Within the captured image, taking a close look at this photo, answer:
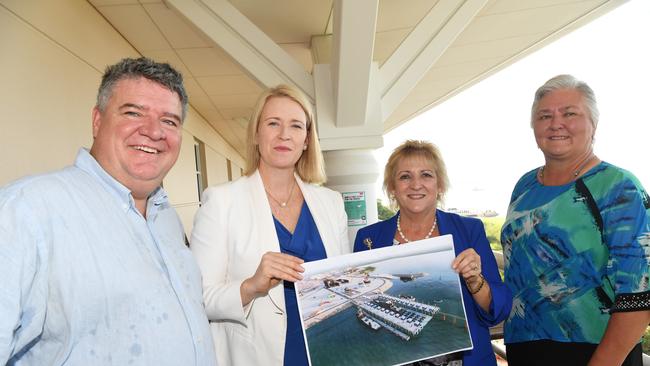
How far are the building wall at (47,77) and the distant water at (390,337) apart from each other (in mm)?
2236

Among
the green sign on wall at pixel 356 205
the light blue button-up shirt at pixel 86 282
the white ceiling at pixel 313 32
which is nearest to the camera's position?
the light blue button-up shirt at pixel 86 282

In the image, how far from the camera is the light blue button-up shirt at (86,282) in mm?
890

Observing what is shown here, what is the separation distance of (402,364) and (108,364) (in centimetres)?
101

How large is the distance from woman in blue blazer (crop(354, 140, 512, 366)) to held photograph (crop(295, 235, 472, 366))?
14 cm

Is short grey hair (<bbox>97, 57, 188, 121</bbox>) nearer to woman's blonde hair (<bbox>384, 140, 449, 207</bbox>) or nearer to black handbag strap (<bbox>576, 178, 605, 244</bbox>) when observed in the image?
woman's blonde hair (<bbox>384, 140, 449, 207</bbox>)

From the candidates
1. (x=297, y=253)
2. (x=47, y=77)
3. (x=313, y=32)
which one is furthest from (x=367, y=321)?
(x=313, y=32)

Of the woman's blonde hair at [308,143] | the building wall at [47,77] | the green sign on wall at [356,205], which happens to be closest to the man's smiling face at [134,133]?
the woman's blonde hair at [308,143]

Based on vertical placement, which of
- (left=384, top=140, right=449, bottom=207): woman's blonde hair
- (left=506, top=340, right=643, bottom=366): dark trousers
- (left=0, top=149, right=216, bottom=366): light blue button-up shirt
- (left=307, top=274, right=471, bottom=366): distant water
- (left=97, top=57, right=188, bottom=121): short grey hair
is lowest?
(left=506, top=340, right=643, bottom=366): dark trousers

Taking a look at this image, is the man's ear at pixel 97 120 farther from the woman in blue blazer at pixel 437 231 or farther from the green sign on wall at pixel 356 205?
the green sign on wall at pixel 356 205

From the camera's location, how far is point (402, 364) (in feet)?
4.79

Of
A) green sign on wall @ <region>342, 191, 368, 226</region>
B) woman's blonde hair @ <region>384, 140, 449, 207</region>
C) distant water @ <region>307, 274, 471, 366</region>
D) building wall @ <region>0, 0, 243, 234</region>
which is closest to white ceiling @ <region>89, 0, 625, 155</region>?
building wall @ <region>0, 0, 243, 234</region>

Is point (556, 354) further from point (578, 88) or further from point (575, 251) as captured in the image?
point (578, 88)

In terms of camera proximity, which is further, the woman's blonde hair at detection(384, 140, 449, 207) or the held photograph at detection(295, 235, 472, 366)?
the woman's blonde hair at detection(384, 140, 449, 207)

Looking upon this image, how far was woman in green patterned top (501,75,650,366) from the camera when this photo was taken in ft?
4.97
